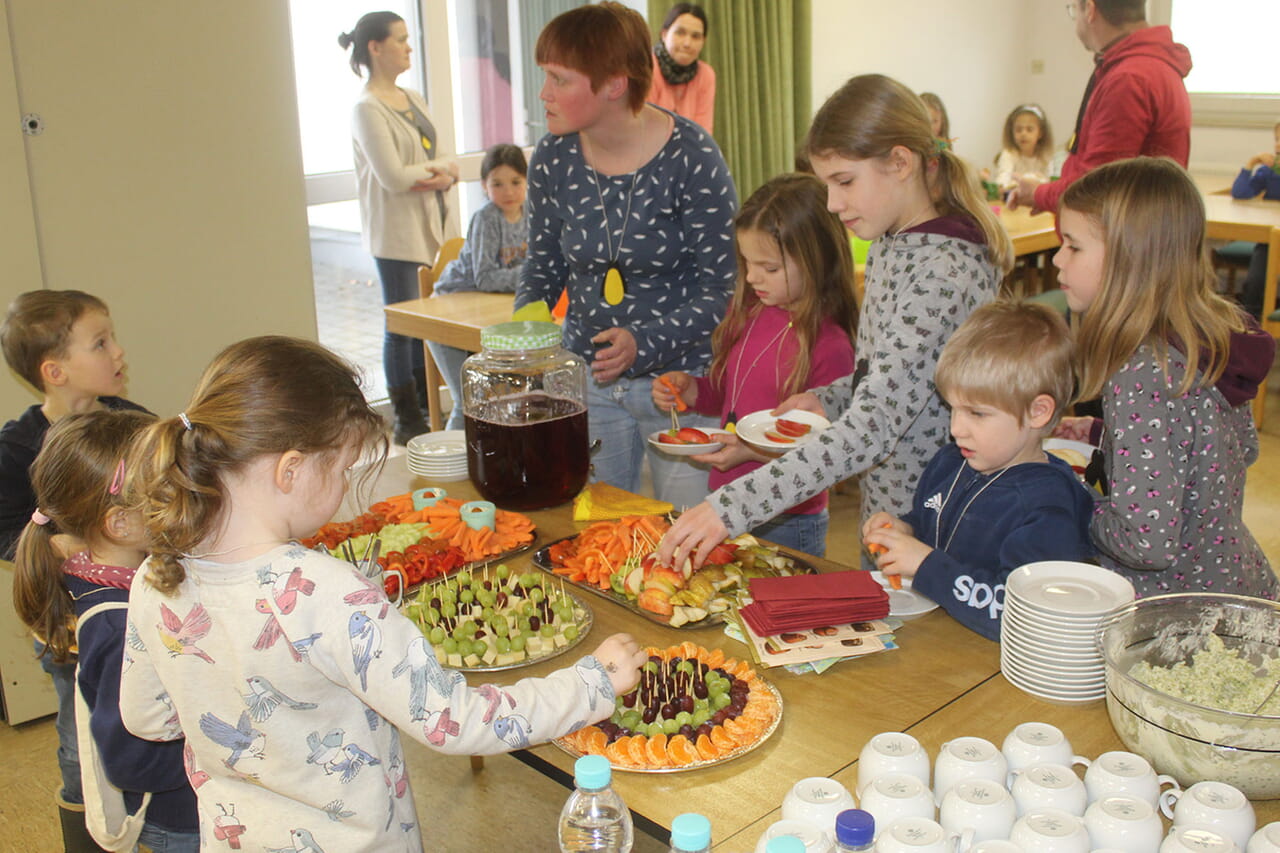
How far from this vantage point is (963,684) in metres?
1.56

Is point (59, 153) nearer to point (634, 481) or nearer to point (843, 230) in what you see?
point (634, 481)

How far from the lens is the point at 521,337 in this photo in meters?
2.14

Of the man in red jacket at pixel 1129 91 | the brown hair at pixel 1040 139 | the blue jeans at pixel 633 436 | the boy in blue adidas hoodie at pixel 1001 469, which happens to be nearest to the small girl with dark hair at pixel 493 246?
the blue jeans at pixel 633 436

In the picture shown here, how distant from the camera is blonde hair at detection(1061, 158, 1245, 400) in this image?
1.71 meters

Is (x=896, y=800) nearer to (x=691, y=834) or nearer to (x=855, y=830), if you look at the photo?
(x=855, y=830)

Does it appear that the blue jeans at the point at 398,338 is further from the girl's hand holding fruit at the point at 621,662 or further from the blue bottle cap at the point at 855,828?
the blue bottle cap at the point at 855,828

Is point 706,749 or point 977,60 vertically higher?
point 977,60

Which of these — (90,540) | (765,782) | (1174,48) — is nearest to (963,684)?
(765,782)

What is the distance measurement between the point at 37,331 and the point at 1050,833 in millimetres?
2198

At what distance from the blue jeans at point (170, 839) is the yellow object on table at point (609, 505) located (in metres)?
0.86

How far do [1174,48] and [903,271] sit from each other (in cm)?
261

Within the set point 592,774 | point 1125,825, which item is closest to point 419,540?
point 592,774

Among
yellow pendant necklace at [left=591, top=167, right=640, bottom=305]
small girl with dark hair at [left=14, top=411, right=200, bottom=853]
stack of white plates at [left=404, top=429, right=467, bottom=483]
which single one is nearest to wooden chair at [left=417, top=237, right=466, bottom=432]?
yellow pendant necklace at [left=591, top=167, right=640, bottom=305]

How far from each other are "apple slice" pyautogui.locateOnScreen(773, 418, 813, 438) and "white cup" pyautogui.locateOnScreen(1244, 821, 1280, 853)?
45.6 inches
